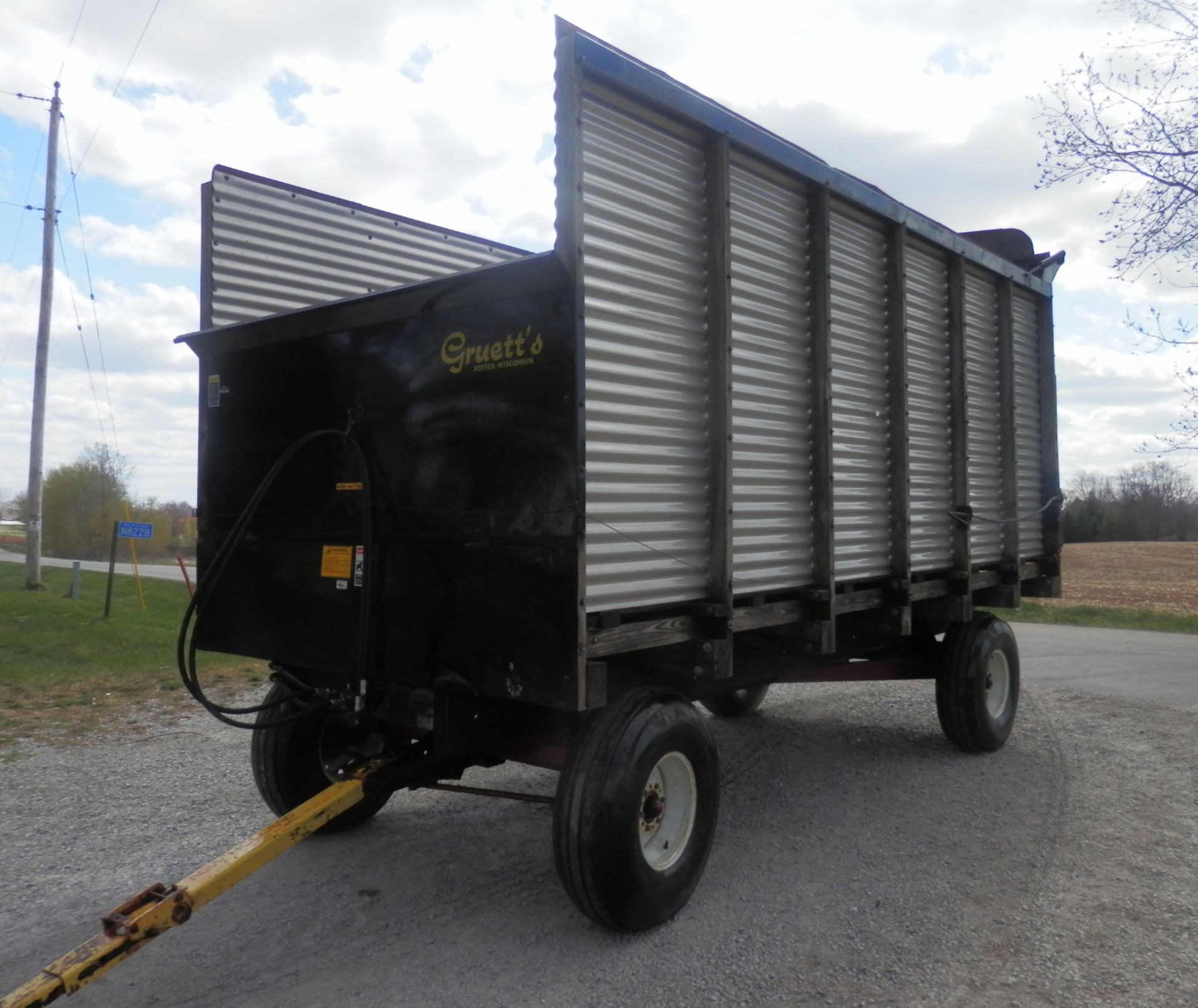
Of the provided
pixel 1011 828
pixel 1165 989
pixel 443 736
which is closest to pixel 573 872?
pixel 443 736

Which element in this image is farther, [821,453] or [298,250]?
[298,250]

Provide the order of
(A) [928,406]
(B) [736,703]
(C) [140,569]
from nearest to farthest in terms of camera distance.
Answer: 1. (A) [928,406]
2. (B) [736,703]
3. (C) [140,569]

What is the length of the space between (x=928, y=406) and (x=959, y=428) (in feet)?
1.29

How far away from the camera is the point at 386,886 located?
4.36 metres

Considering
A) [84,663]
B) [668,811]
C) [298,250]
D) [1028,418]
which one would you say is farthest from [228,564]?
[84,663]

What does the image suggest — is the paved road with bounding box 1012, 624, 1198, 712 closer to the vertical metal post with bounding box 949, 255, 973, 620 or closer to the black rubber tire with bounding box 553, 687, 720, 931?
the vertical metal post with bounding box 949, 255, 973, 620

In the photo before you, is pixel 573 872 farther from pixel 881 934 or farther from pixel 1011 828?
pixel 1011 828

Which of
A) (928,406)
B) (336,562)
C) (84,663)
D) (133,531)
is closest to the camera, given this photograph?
(336,562)

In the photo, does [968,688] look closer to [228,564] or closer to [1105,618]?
[228,564]

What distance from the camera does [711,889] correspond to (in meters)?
4.36

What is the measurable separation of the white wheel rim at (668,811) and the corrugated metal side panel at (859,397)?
1539 millimetres

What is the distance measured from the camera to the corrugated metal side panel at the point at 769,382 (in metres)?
4.38

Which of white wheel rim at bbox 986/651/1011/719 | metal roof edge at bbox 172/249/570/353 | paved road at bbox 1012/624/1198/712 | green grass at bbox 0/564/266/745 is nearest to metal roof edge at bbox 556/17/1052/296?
metal roof edge at bbox 172/249/570/353

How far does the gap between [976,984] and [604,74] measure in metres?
3.57
